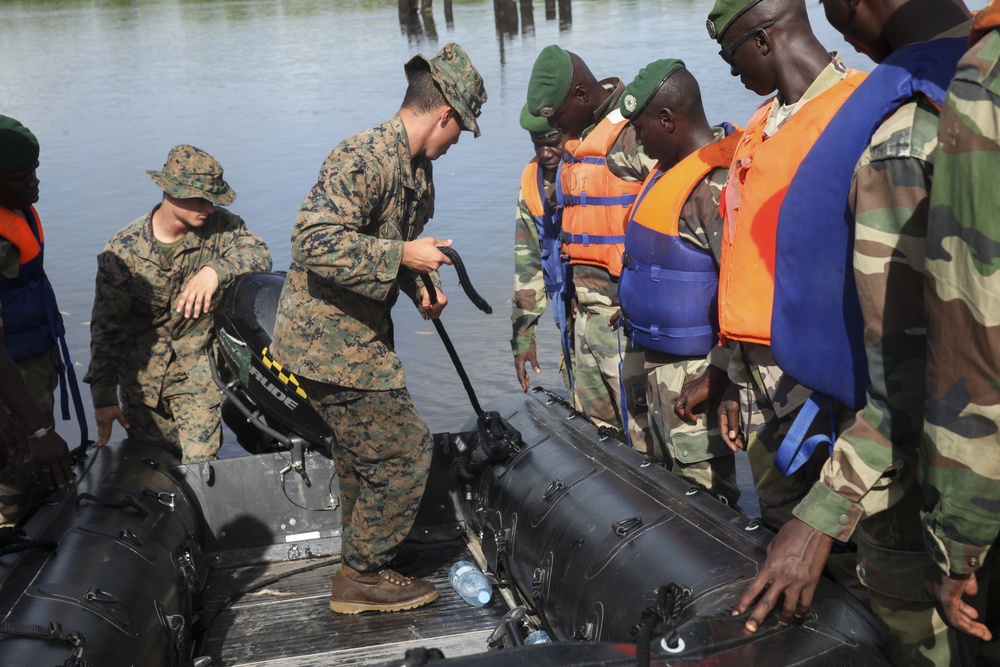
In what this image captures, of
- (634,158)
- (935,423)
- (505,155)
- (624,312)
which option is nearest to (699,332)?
(624,312)

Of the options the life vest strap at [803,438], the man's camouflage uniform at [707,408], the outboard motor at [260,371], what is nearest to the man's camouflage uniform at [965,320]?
the life vest strap at [803,438]

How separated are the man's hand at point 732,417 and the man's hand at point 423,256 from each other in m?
0.91

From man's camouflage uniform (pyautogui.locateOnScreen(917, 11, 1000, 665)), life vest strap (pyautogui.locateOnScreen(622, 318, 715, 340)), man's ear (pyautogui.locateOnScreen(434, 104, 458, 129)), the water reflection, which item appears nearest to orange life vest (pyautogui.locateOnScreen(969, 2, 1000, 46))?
man's camouflage uniform (pyautogui.locateOnScreen(917, 11, 1000, 665))

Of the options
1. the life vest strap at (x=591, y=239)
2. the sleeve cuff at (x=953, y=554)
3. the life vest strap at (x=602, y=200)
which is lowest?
the life vest strap at (x=591, y=239)

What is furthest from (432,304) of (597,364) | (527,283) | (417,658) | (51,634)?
(417,658)

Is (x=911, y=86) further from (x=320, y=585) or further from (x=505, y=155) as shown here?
(x=505, y=155)

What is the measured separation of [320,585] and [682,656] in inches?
86.1

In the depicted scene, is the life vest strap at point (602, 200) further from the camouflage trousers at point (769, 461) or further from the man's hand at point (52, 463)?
the man's hand at point (52, 463)

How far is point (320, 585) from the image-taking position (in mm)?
3979

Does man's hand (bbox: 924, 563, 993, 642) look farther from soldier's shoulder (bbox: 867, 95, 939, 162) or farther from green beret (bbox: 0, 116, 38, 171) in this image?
green beret (bbox: 0, 116, 38, 171)

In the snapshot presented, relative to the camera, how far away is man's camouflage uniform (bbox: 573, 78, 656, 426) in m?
4.19

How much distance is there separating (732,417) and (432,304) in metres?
1.08

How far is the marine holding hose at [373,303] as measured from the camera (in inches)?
128

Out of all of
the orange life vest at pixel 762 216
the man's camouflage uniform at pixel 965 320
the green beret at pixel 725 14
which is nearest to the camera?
the man's camouflage uniform at pixel 965 320
